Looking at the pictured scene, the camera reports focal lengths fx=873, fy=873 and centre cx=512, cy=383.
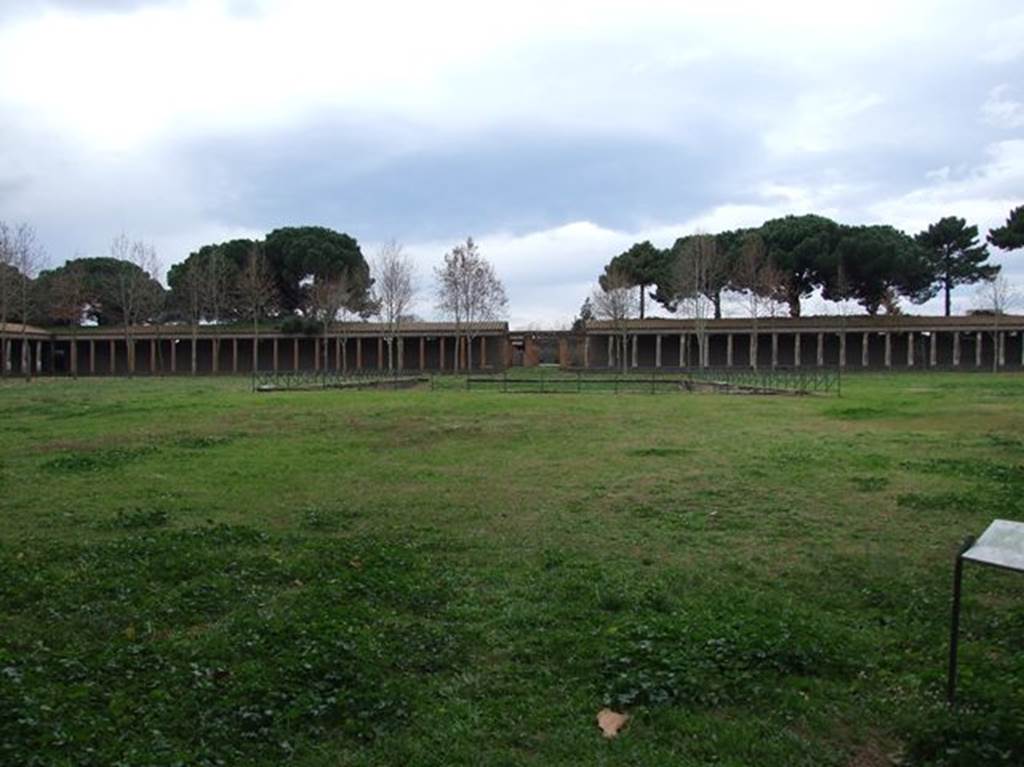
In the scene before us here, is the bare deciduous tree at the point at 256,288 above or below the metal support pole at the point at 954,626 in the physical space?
above

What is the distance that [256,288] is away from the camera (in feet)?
230

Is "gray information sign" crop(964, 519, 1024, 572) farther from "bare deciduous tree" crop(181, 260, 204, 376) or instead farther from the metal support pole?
"bare deciduous tree" crop(181, 260, 204, 376)

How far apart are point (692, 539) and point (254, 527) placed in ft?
14.1

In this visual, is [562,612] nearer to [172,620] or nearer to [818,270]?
[172,620]

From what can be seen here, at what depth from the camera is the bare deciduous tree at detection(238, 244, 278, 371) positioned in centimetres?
7056

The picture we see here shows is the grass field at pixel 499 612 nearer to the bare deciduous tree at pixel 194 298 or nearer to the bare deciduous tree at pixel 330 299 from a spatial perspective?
the bare deciduous tree at pixel 330 299

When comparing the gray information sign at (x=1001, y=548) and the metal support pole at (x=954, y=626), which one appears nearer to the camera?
the gray information sign at (x=1001, y=548)

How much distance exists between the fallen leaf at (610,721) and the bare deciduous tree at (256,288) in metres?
67.3

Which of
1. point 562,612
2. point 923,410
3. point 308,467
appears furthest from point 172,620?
point 923,410

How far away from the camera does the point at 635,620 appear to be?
18.6 feet

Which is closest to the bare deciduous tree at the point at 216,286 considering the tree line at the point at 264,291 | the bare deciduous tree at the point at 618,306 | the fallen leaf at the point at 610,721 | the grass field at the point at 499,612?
the tree line at the point at 264,291

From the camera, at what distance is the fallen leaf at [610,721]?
165 inches

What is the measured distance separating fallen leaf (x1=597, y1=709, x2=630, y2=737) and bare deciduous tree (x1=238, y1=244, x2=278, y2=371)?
67328 millimetres

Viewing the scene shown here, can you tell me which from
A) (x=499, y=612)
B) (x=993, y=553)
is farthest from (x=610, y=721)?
(x=993, y=553)
